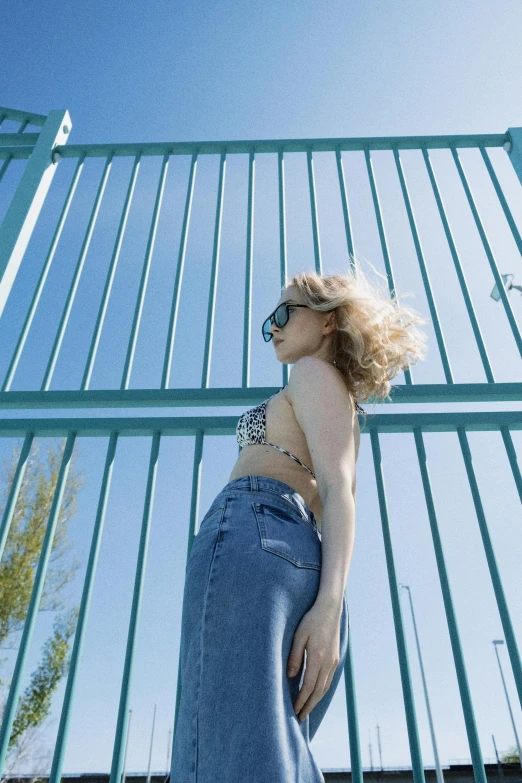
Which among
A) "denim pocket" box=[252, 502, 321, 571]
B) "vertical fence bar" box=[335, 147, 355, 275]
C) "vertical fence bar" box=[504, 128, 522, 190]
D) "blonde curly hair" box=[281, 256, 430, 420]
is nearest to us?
"denim pocket" box=[252, 502, 321, 571]

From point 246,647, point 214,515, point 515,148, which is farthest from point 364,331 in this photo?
point 515,148

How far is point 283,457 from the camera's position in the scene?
5.17 ft

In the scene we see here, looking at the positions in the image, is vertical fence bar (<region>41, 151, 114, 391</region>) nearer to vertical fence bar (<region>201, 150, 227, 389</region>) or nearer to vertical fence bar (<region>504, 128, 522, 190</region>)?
vertical fence bar (<region>201, 150, 227, 389</region>)

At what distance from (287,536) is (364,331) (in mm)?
873

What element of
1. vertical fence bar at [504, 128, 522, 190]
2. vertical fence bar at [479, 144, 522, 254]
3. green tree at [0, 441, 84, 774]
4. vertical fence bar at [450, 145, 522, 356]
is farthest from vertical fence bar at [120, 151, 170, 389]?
green tree at [0, 441, 84, 774]

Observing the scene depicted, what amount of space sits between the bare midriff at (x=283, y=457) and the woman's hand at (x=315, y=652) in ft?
1.22

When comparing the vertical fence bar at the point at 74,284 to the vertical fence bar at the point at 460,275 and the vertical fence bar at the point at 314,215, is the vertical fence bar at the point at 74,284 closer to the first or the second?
the vertical fence bar at the point at 314,215

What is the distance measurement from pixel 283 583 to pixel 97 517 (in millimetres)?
1023

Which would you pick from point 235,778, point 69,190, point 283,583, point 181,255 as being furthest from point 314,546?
point 69,190

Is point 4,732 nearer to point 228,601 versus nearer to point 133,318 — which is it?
point 228,601

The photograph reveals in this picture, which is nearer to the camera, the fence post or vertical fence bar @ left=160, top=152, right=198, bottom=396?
vertical fence bar @ left=160, top=152, right=198, bottom=396

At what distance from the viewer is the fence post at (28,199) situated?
2764 millimetres

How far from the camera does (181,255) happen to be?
285cm

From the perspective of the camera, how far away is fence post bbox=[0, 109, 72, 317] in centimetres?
276
